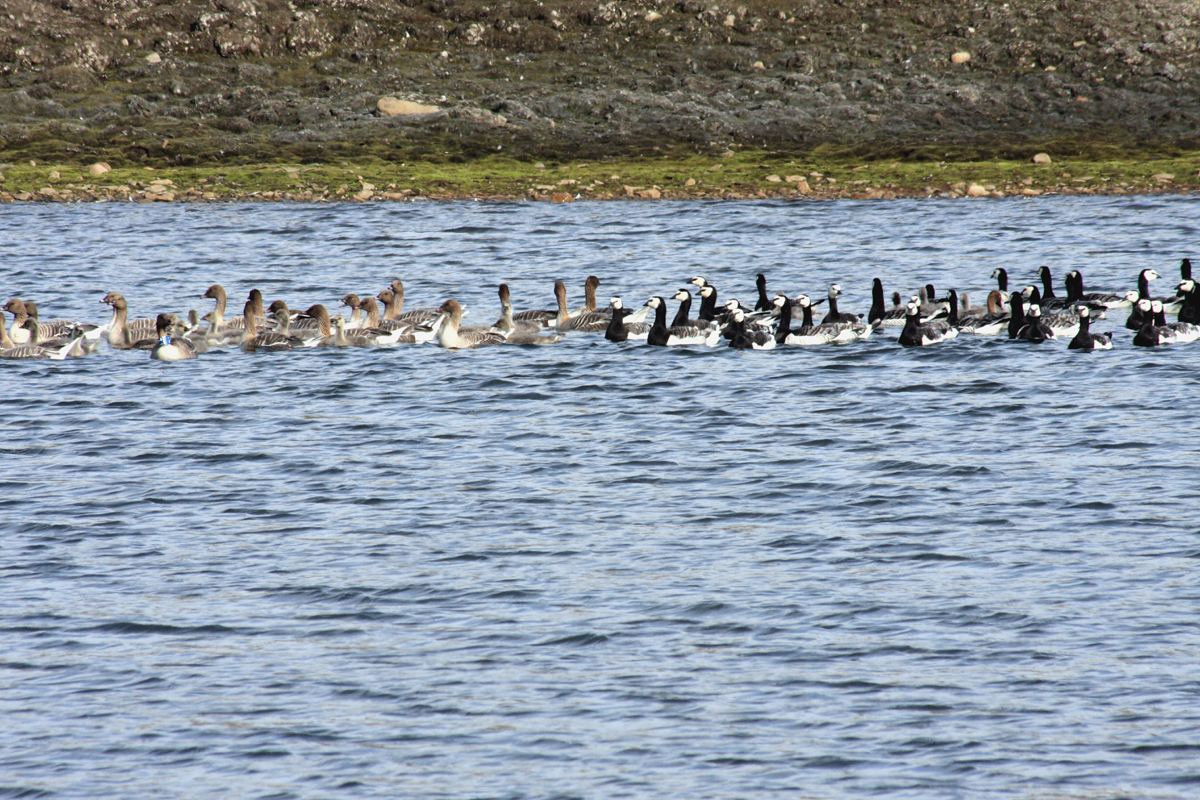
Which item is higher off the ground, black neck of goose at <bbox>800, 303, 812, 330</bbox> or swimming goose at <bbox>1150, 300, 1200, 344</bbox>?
black neck of goose at <bbox>800, 303, 812, 330</bbox>

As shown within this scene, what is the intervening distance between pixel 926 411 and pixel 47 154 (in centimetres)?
4570

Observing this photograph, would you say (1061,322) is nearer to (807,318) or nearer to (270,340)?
(807,318)

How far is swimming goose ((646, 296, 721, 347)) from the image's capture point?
88.9 feet

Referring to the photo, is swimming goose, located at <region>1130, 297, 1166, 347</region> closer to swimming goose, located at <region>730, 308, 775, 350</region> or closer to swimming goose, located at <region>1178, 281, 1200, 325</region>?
swimming goose, located at <region>1178, 281, 1200, 325</region>

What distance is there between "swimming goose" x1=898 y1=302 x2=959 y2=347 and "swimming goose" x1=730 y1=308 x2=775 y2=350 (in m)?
2.37

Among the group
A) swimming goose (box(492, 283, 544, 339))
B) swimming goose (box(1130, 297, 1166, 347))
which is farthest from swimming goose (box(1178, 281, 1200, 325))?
swimming goose (box(492, 283, 544, 339))

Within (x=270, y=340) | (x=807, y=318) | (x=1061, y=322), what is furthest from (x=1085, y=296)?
(x=270, y=340)

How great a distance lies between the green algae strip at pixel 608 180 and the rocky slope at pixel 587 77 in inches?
107

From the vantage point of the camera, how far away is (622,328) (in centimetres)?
2758

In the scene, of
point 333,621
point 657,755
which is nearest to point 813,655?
point 657,755

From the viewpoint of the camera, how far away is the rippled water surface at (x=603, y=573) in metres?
10.8

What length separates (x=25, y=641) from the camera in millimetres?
12922

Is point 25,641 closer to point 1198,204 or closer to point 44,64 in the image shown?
point 1198,204

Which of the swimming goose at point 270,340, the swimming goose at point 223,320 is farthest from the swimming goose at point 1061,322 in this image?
the swimming goose at point 223,320
